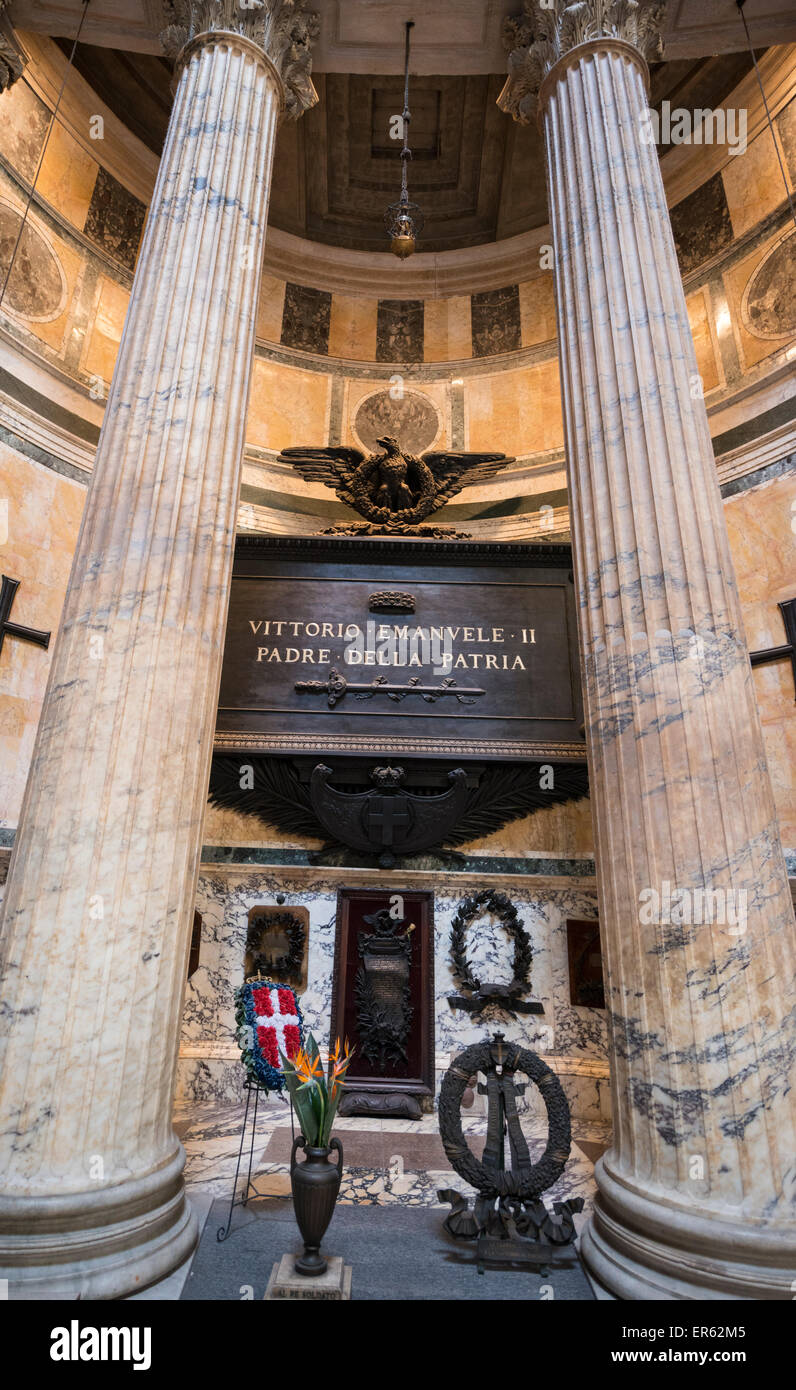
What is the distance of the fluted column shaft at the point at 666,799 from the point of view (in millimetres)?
3004

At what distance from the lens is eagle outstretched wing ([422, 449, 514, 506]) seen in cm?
899

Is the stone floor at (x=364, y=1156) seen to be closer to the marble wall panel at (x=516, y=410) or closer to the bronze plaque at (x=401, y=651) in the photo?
the bronze plaque at (x=401, y=651)

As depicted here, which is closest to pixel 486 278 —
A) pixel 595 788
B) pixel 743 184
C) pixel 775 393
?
pixel 743 184

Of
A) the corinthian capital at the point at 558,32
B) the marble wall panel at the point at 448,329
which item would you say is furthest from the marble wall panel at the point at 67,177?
the corinthian capital at the point at 558,32

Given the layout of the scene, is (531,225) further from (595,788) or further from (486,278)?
(595,788)

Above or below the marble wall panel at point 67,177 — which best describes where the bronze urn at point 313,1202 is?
below

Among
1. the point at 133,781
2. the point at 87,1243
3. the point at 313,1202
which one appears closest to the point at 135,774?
the point at 133,781

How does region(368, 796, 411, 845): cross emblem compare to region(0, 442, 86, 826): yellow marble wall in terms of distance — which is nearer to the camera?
region(0, 442, 86, 826): yellow marble wall

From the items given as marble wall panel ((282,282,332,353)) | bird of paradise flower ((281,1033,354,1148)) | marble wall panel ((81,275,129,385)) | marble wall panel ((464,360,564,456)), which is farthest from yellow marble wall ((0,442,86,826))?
marble wall panel ((464,360,564,456))

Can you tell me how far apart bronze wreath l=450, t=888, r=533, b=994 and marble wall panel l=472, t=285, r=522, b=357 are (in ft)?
25.2

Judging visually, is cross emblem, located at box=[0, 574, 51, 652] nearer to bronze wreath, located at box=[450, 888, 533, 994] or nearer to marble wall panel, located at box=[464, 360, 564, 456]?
bronze wreath, located at box=[450, 888, 533, 994]

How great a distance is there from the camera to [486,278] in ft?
35.7

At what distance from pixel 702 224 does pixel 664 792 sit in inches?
336

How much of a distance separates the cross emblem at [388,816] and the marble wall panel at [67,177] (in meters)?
7.67
